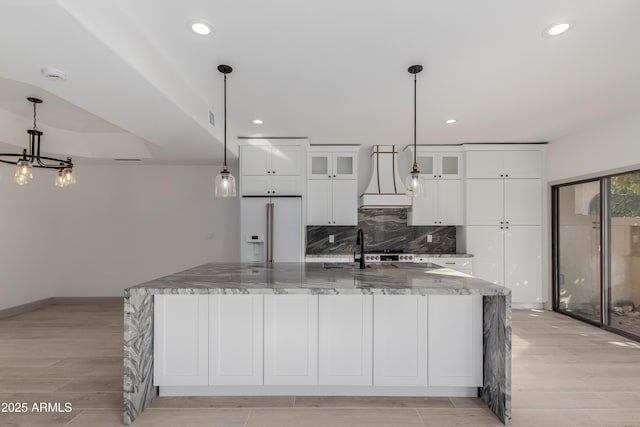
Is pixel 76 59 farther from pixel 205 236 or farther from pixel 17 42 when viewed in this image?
pixel 205 236

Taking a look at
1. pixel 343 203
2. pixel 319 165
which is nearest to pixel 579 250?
pixel 343 203

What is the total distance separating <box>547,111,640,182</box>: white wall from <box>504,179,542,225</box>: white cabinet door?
0.91ft

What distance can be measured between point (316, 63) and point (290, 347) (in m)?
2.21

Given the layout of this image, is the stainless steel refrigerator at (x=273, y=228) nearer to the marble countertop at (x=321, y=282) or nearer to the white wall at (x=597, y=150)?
the marble countertop at (x=321, y=282)

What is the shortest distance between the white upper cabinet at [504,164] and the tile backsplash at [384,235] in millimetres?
1062

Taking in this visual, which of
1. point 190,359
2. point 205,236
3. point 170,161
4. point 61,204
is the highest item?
point 170,161

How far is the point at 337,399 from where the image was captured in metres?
2.51

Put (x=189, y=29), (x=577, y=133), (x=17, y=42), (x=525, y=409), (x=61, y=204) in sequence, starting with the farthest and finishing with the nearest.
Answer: (x=61, y=204), (x=577, y=133), (x=525, y=409), (x=189, y=29), (x=17, y=42)

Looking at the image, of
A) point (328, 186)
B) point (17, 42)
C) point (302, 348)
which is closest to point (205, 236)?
point (328, 186)

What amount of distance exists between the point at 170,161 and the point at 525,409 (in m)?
5.38

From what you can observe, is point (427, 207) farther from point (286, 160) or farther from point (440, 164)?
point (286, 160)

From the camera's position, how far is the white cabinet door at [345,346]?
2488mm

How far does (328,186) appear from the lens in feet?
17.0

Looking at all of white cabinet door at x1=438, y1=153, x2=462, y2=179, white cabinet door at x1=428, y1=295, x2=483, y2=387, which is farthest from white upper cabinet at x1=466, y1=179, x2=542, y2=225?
white cabinet door at x1=428, y1=295, x2=483, y2=387
